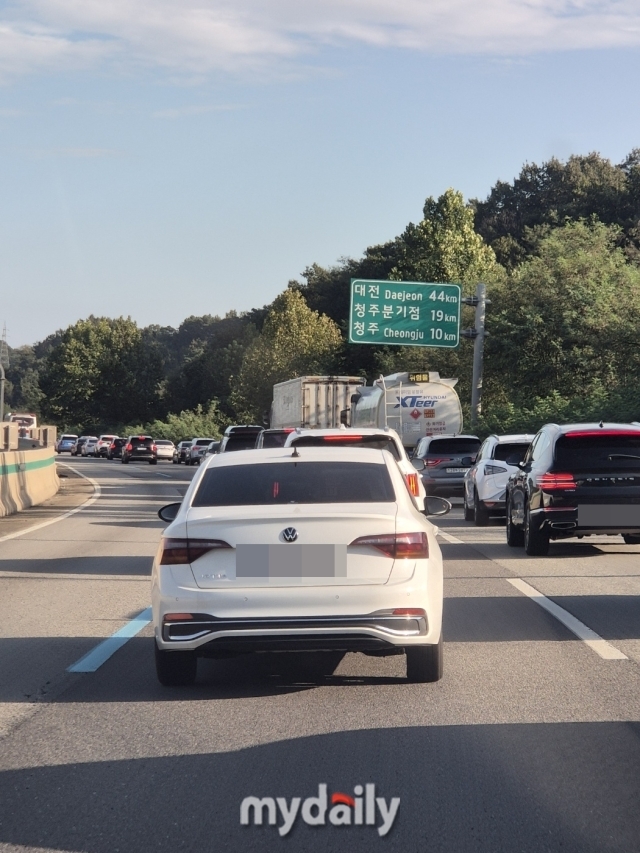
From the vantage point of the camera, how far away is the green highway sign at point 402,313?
123ft

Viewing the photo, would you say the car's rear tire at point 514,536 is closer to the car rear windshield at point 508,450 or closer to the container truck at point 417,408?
the car rear windshield at point 508,450

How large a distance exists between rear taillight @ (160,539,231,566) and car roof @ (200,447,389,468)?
2.74 feet

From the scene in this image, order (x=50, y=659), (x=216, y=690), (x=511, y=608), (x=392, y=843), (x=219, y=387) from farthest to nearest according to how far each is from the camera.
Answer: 1. (x=219, y=387)
2. (x=511, y=608)
3. (x=50, y=659)
4. (x=216, y=690)
5. (x=392, y=843)

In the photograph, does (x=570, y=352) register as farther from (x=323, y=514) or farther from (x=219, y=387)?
(x=219, y=387)

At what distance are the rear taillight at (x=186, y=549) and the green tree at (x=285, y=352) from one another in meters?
71.6

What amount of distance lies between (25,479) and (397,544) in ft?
77.1

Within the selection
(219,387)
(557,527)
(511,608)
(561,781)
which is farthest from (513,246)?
(561,781)

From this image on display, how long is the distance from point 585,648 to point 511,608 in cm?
211

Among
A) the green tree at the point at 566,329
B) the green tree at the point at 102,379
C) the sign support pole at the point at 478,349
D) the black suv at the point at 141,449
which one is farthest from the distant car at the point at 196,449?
the green tree at the point at 102,379

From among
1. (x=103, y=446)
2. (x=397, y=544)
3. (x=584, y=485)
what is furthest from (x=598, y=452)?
(x=103, y=446)

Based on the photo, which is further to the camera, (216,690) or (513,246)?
(513,246)

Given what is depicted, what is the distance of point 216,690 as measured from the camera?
7.58 m

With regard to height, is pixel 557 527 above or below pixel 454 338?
below

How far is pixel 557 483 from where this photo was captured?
15.7m
